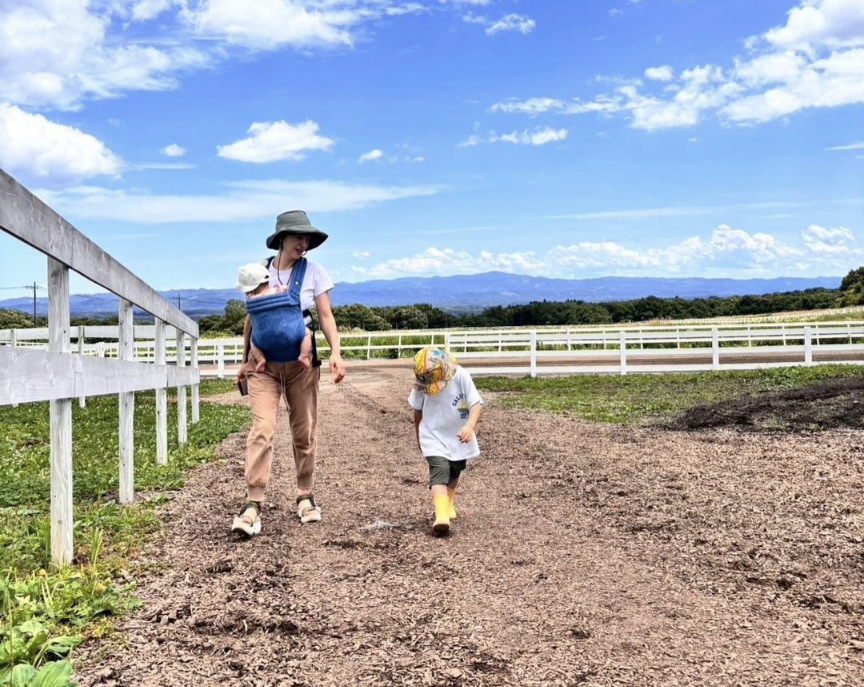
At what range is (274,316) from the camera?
5094mm

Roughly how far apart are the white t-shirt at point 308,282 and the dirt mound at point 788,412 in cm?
663

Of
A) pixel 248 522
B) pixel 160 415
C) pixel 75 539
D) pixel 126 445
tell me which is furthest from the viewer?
pixel 160 415

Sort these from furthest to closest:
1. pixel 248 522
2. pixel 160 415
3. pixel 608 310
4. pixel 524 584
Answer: pixel 608 310, pixel 160 415, pixel 248 522, pixel 524 584

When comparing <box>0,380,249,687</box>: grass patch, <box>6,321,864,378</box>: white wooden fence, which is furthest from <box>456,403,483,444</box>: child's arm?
<box>6,321,864,378</box>: white wooden fence

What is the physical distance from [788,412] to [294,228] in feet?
28.9

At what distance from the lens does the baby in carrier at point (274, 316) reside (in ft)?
16.7

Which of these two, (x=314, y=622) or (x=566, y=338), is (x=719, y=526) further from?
(x=566, y=338)

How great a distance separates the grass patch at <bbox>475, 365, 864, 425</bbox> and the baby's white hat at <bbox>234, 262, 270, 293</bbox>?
735 centimetres

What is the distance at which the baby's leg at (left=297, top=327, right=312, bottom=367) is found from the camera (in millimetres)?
5168

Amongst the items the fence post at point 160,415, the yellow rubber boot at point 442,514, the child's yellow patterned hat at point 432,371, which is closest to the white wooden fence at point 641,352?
the fence post at point 160,415

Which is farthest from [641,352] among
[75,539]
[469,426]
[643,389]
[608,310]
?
[608,310]

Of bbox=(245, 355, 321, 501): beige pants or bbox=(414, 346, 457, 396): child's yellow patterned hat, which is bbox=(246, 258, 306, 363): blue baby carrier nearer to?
bbox=(245, 355, 321, 501): beige pants

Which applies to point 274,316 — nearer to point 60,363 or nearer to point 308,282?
point 308,282

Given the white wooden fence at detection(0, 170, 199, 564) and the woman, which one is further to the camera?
the woman
